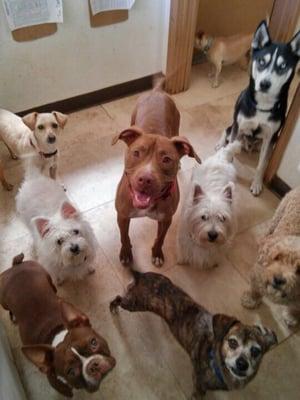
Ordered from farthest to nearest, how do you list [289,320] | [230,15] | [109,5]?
[230,15] → [109,5] → [289,320]

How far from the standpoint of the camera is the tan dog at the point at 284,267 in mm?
1713

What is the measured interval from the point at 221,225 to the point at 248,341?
32.0 inches

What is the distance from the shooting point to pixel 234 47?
3.63 m

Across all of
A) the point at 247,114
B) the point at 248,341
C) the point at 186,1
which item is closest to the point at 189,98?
the point at 186,1

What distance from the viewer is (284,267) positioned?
5.66 ft

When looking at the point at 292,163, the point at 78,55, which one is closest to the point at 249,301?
the point at 292,163

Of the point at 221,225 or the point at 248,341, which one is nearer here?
the point at 248,341

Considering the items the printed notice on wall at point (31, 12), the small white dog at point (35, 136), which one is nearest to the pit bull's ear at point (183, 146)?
the small white dog at point (35, 136)

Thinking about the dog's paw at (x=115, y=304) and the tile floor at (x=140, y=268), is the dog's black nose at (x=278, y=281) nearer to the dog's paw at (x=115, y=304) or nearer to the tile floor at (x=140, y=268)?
the tile floor at (x=140, y=268)

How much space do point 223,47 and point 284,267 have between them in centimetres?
267

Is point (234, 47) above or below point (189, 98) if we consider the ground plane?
above

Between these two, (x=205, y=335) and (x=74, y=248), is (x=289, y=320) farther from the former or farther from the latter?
(x=74, y=248)

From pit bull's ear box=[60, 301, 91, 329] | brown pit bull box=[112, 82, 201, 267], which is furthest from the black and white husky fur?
pit bull's ear box=[60, 301, 91, 329]

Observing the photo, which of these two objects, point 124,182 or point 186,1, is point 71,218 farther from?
point 186,1
